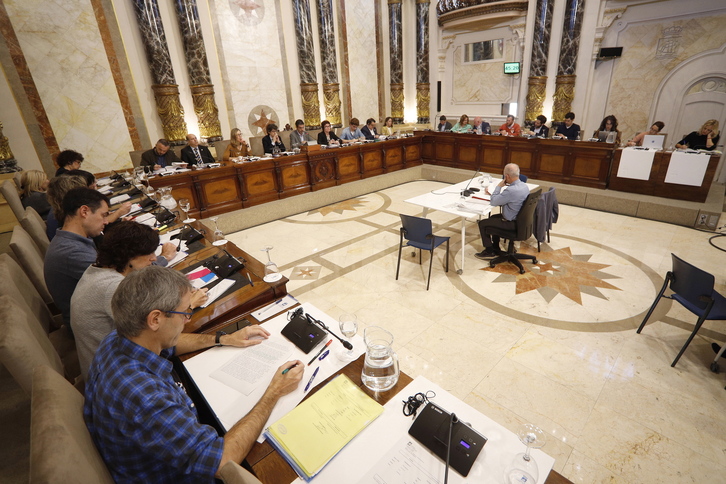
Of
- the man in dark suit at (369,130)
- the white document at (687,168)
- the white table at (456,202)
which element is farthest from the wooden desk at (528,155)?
the white table at (456,202)

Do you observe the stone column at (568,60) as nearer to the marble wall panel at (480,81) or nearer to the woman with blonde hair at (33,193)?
the marble wall panel at (480,81)

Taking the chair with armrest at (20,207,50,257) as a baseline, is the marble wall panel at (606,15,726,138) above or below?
above

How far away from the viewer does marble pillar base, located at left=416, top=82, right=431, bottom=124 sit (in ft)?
35.4

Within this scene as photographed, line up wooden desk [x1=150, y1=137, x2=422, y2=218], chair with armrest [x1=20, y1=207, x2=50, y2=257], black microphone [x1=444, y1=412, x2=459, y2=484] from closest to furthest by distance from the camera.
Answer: black microphone [x1=444, y1=412, x2=459, y2=484], chair with armrest [x1=20, y1=207, x2=50, y2=257], wooden desk [x1=150, y1=137, x2=422, y2=218]

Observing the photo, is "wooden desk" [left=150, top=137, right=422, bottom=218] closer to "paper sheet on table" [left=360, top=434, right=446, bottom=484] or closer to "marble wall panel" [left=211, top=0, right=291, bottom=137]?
"marble wall panel" [left=211, top=0, right=291, bottom=137]

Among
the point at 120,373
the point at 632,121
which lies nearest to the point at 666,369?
the point at 120,373

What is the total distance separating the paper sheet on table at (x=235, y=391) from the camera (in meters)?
1.34

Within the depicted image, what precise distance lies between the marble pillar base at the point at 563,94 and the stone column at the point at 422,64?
371 cm

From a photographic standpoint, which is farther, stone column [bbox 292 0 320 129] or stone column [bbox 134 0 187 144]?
stone column [bbox 292 0 320 129]

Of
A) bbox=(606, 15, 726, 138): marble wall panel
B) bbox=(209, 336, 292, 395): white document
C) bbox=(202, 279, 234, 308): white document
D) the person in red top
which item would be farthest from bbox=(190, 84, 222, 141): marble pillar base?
bbox=(606, 15, 726, 138): marble wall panel

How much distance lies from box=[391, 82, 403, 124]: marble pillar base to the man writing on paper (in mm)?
10668

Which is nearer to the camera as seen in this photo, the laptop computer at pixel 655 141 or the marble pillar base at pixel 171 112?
the laptop computer at pixel 655 141

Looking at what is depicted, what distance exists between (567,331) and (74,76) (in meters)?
8.41

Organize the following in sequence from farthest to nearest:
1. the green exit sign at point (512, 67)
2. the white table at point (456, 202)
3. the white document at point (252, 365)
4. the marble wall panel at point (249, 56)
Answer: the green exit sign at point (512, 67) < the marble wall panel at point (249, 56) < the white table at point (456, 202) < the white document at point (252, 365)
